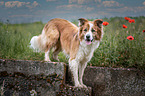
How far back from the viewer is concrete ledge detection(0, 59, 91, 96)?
3664mm

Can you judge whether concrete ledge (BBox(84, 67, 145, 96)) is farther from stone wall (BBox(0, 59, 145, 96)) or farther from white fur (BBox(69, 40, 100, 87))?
white fur (BBox(69, 40, 100, 87))

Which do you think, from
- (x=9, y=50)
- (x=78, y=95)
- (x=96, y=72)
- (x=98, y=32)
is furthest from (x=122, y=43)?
(x=9, y=50)

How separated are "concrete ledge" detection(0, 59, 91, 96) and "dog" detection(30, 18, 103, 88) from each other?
259 mm

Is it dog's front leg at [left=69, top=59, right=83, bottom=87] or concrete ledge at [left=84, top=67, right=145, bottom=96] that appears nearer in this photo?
dog's front leg at [left=69, top=59, right=83, bottom=87]

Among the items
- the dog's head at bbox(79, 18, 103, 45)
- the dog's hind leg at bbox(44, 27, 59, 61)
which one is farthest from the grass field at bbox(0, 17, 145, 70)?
the dog's head at bbox(79, 18, 103, 45)

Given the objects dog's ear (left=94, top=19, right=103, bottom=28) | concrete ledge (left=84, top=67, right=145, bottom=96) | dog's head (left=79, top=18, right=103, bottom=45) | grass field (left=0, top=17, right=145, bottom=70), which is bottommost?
concrete ledge (left=84, top=67, right=145, bottom=96)

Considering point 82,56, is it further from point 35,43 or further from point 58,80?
point 35,43

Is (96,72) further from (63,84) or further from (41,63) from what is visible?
(41,63)

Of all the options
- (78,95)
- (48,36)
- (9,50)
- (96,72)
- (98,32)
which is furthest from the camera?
(9,50)

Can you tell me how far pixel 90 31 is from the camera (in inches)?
124

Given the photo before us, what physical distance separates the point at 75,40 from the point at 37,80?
Result: 130cm

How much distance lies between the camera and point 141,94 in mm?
4102

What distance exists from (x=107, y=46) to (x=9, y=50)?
9.76 ft

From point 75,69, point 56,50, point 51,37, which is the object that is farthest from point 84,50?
point 56,50
